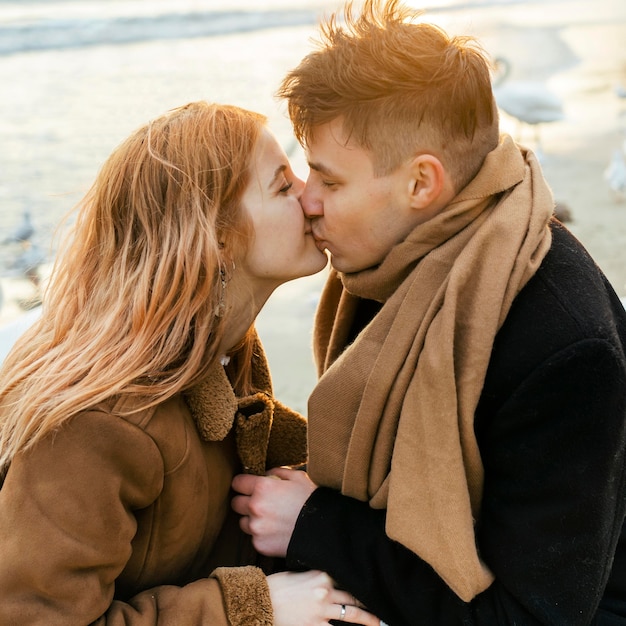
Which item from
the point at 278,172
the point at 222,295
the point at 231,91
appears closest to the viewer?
the point at 222,295

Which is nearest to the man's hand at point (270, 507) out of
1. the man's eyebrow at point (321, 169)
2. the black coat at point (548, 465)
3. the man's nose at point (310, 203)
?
the black coat at point (548, 465)

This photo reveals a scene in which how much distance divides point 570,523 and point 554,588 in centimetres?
16

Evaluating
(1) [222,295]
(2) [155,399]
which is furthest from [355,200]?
(2) [155,399]

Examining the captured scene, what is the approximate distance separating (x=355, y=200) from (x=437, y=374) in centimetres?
60

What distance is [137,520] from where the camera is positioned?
7.11ft

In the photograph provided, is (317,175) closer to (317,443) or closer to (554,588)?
(317,443)

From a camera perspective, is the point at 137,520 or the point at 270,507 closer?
the point at 137,520

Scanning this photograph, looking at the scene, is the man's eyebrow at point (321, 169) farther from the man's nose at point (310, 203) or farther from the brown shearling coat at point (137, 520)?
the brown shearling coat at point (137, 520)

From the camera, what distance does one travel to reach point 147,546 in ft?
7.22

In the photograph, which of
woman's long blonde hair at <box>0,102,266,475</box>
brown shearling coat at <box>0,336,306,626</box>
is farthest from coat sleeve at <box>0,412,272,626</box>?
woman's long blonde hair at <box>0,102,266,475</box>

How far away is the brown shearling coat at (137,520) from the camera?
1.92 meters

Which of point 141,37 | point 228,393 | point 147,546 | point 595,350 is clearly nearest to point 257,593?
point 147,546

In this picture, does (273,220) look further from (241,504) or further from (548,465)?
(548,465)

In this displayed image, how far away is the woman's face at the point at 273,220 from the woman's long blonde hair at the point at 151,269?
0.13 feet
